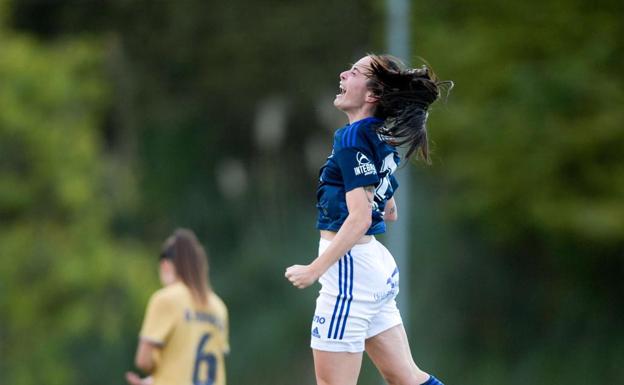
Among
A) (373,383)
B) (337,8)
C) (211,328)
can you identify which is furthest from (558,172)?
(211,328)

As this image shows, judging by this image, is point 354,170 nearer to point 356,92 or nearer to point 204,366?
point 356,92

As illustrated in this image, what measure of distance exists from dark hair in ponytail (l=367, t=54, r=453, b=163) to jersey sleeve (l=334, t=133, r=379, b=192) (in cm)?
15

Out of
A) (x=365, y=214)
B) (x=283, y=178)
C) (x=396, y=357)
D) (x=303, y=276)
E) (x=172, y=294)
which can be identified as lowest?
(x=283, y=178)

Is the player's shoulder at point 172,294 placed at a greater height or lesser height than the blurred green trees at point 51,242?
greater

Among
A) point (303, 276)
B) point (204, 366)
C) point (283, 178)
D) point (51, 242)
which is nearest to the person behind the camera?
point (303, 276)

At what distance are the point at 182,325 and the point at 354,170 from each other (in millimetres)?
2974

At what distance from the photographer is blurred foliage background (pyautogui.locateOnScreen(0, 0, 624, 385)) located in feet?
63.4

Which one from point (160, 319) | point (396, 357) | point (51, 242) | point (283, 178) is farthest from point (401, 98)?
point (283, 178)

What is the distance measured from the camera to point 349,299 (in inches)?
222

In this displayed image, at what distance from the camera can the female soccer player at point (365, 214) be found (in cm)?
557

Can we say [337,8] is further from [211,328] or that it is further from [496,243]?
[211,328]

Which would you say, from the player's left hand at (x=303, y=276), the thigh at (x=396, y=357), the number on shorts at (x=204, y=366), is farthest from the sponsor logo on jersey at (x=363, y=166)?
the number on shorts at (x=204, y=366)

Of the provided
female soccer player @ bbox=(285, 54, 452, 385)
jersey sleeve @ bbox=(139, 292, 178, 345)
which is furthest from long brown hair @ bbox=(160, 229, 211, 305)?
female soccer player @ bbox=(285, 54, 452, 385)

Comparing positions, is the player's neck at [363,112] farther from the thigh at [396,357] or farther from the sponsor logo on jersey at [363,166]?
the thigh at [396,357]
